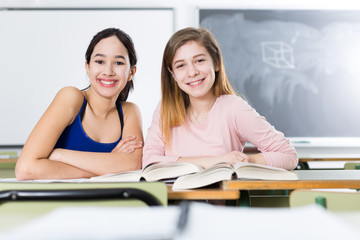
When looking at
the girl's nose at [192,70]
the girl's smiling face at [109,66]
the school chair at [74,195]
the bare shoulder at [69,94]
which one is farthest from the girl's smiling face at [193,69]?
the school chair at [74,195]

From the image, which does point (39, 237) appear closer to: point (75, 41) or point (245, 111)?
point (245, 111)

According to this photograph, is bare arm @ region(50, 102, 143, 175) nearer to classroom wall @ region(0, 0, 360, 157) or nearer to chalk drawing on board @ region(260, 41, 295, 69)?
classroom wall @ region(0, 0, 360, 157)

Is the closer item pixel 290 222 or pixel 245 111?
pixel 290 222

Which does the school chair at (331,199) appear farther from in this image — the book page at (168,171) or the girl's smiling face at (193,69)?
the girl's smiling face at (193,69)

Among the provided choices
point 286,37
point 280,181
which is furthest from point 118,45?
point 286,37

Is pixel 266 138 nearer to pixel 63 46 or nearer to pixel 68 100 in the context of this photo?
pixel 68 100

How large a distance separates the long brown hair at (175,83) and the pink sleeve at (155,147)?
0.09 ft

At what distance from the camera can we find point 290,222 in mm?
384

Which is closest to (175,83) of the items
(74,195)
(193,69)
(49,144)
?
(193,69)

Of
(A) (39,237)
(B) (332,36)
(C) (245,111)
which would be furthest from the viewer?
(B) (332,36)

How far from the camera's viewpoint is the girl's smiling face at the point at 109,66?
1835mm

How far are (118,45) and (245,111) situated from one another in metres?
0.69

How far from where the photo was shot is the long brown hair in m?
1.72

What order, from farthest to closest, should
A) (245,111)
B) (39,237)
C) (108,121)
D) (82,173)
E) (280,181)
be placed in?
(108,121)
(245,111)
(82,173)
(280,181)
(39,237)
